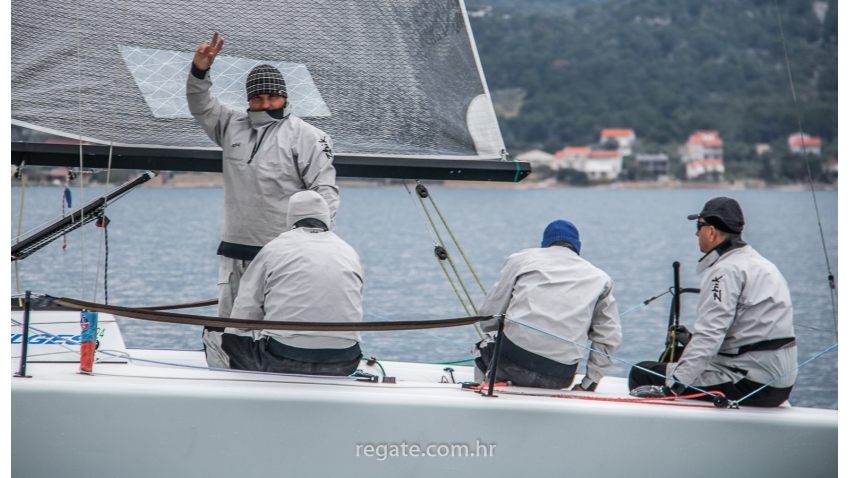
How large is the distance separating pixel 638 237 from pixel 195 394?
27.4 m

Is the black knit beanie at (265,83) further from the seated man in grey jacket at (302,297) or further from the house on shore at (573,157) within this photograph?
the house on shore at (573,157)

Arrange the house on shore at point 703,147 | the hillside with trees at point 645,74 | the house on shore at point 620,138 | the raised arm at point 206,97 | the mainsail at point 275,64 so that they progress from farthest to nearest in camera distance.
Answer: the hillside with trees at point 645,74
the house on shore at point 620,138
the house on shore at point 703,147
the mainsail at point 275,64
the raised arm at point 206,97

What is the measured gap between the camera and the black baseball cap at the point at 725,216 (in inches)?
149

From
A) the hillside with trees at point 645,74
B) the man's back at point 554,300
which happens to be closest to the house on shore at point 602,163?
the hillside with trees at point 645,74

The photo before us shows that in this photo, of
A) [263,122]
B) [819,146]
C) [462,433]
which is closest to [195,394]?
[462,433]

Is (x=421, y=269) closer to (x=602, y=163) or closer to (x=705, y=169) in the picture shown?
(x=705, y=169)

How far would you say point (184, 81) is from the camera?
445cm

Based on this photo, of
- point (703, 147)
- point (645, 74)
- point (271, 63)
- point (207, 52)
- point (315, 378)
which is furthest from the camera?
point (645, 74)

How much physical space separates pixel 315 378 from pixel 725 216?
1.68 metres

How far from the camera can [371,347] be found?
838cm

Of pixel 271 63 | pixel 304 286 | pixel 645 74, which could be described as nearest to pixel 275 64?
pixel 271 63

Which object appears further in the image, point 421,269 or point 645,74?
point 645,74

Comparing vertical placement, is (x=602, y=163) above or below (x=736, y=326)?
above

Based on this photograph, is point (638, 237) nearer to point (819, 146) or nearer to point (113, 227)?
point (113, 227)
